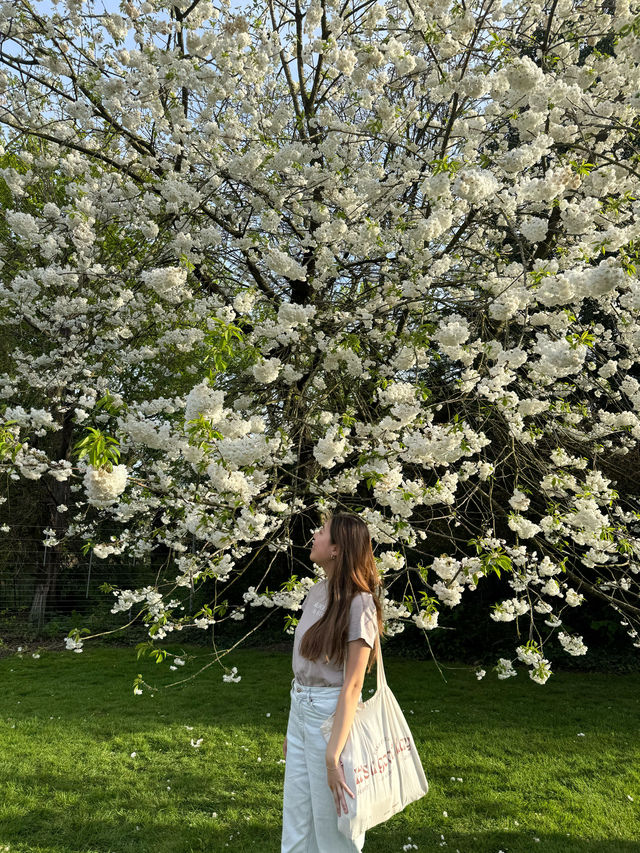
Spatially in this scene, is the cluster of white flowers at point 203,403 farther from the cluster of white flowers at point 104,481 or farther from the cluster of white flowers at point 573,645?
the cluster of white flowers at point 573,645

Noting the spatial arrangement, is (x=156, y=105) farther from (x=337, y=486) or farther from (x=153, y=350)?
(x=337, y=486)

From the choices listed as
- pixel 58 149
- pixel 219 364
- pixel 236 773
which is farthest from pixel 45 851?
pixel 58 149

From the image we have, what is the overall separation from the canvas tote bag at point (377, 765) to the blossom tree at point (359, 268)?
1034 millimetres

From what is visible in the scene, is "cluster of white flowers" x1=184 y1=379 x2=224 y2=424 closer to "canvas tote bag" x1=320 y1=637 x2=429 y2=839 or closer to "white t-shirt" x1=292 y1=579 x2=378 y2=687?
"white t-shirt" x1=292 y1=579 x2=378 y2=687

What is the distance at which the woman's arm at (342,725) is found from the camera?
192 centimetres

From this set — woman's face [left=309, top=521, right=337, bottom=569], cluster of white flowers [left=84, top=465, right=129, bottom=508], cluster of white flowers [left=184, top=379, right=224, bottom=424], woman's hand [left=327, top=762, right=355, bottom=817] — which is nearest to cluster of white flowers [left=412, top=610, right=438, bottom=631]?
woman's face [left=309, top=521, right=337, bottom=569]

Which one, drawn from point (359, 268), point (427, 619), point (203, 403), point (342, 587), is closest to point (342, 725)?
point (342, 587)

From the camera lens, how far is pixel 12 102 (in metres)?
5.09

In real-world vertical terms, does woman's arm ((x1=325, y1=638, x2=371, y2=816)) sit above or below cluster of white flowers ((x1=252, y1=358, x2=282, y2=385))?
below

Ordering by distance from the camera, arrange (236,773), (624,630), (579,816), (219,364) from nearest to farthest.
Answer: (219,364), (579,816), (236,773), (624,630)

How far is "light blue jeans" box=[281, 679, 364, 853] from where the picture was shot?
6.60 ft

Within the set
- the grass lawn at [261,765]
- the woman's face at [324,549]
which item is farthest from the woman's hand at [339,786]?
the grass lawn at [261,765]

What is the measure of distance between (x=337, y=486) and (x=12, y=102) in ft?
14.7

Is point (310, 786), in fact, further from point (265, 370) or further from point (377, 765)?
point (265, 370)
